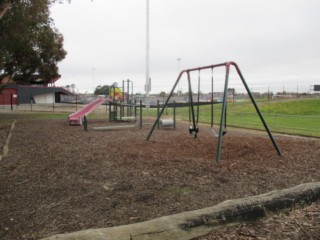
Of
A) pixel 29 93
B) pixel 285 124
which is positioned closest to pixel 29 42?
pixel 285 124

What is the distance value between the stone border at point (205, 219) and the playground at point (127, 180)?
0.28 m

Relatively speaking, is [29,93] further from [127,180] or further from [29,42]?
[127,180]

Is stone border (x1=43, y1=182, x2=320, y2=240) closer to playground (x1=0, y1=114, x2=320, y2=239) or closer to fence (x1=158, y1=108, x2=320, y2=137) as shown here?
playground (x1=0, y1=114, x2=320, y2=239)

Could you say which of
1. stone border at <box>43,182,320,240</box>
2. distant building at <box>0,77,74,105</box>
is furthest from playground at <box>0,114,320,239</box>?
distant building at <box>0,77,74,105</box>

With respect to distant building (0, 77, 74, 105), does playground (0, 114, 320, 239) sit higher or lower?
lower

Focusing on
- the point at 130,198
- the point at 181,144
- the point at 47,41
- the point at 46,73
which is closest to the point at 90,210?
the point at 130,198

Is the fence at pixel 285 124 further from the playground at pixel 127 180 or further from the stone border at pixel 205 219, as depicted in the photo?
the stone border at pixel 205 219

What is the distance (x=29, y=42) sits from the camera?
19.0 metres

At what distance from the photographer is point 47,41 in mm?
22766

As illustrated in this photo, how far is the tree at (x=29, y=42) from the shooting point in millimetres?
15188

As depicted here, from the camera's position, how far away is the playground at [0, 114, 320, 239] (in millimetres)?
4223

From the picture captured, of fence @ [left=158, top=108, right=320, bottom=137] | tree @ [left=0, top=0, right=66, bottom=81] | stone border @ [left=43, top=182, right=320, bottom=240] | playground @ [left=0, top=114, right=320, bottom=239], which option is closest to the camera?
stone border @ [left=43, top=182, right=320, bottom=240]

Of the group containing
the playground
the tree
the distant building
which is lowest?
the playground

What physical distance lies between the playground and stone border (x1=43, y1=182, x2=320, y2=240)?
278 mm
